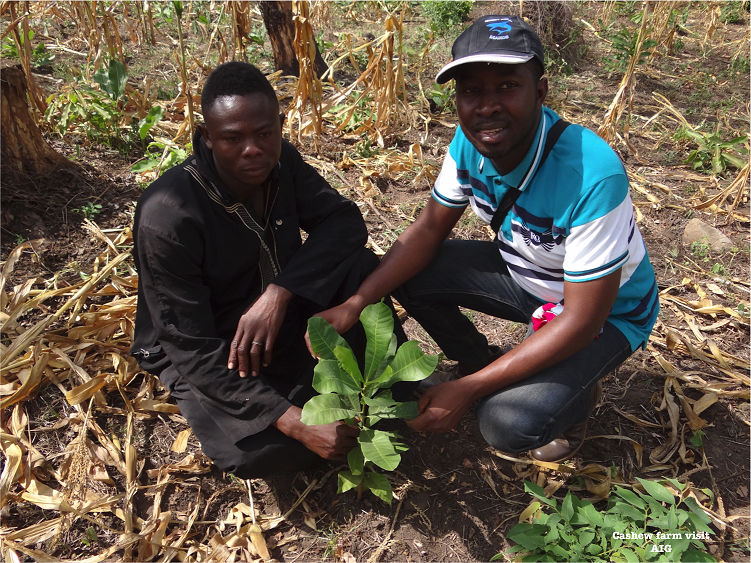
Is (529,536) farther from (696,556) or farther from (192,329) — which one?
(192,329)

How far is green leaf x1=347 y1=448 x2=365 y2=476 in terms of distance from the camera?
1.84m

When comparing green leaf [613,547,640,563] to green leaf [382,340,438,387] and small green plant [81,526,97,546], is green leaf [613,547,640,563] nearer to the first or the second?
green leaf [382,340,438,387]

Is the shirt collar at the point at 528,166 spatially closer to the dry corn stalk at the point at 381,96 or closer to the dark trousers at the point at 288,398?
the dark trousers at the point at 288,398

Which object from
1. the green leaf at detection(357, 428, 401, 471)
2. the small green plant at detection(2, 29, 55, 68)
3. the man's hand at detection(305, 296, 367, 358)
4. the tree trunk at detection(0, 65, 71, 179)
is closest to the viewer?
the green leaf at detection(357, 428, 401, 471)

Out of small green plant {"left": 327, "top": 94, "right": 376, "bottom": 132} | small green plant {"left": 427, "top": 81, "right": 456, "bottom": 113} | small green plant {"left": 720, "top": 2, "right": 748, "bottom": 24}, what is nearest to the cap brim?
small green plant {"left": 327, "top": 94, "right": 376, "bottom": 132}

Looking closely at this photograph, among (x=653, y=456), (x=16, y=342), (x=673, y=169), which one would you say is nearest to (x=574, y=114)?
(x=673, y=169)

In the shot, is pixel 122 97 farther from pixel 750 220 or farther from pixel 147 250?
pixel 750 220

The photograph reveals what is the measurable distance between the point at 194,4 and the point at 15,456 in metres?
5.38

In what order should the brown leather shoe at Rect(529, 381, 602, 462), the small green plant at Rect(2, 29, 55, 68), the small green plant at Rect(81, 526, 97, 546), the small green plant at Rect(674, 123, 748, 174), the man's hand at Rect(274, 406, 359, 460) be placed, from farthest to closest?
the small green plant at Rect(2, 29, 55, 68)
the small green plant at Rect(674, 123, 748, 174)
the brown leather shoe at Rect(529, 381, 602, 462)
the small green plant at Rect(81, 526, 97, 546)
the man's hand at Rect(274, 406, 359, 460)

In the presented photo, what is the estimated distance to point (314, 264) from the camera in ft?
7.07

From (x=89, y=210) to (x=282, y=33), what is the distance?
8.11ft

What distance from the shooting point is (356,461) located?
185 centimetres

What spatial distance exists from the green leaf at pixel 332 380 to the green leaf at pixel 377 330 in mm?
53

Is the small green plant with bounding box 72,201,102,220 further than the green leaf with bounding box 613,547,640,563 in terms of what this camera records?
Yes
